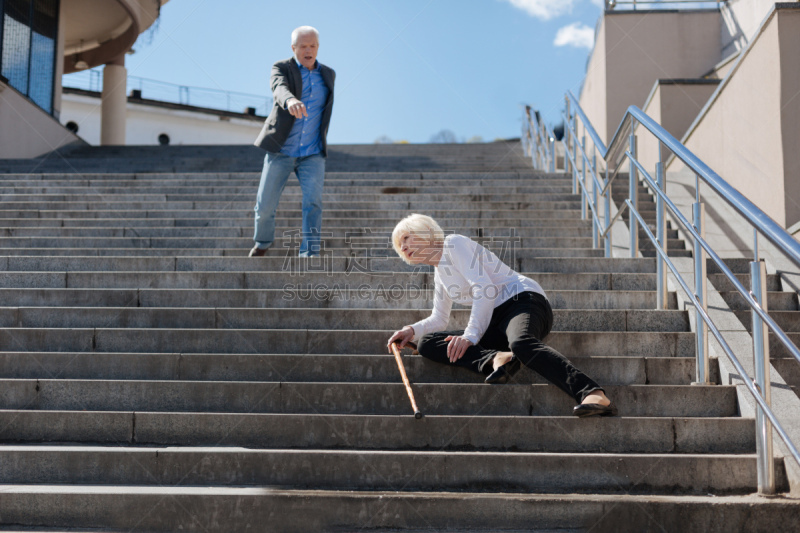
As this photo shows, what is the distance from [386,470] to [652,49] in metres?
11.3

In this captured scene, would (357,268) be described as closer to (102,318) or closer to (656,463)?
(102,318)

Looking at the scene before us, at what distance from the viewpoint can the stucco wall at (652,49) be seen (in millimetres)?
11914

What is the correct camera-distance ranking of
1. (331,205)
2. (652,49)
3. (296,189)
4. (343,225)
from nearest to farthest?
(343,225)
(331,205)
(296,189)
(652,49)

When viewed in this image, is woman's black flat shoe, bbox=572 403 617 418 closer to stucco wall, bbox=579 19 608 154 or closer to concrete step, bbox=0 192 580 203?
concrete step, bbox=0 192 580 203

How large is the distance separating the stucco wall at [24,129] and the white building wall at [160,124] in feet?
42.1

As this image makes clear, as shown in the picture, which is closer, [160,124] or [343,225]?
[343,225]

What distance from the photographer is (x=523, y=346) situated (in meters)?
3.09

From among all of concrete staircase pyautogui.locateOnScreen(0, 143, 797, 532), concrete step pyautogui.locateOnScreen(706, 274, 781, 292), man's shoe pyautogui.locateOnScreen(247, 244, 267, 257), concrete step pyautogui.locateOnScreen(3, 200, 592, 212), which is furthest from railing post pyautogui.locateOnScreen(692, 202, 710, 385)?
concrete step pyautogui.locateOnScreen(3, 200, 592, 212)

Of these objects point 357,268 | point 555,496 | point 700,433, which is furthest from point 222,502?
point 357,268

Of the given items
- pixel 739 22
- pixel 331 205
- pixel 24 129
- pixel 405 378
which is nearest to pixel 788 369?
pixel 405 378

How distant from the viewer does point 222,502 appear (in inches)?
103

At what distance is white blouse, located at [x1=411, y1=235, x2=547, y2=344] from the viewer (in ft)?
10.8

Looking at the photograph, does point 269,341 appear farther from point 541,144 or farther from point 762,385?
point 541,144

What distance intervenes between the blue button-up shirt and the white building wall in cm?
2198
